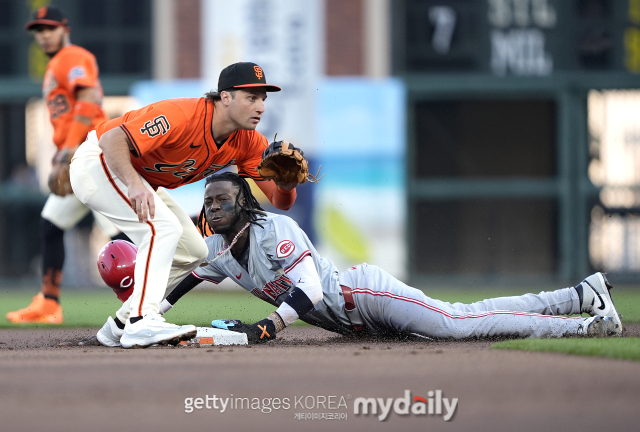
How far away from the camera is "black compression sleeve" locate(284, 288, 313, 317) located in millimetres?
4617

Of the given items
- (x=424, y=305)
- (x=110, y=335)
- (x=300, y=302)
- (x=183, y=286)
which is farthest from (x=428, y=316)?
(x=110, y=335)

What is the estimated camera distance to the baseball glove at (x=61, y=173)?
6.73 m

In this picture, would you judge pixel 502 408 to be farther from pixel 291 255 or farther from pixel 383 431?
pixel 291 255

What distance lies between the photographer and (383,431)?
2.72 m

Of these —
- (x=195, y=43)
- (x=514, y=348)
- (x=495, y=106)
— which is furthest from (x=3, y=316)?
(x=495, y=106)

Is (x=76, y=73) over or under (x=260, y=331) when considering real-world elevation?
over

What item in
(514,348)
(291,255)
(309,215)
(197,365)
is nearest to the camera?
(197,365)

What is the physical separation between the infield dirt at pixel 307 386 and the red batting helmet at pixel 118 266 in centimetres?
70

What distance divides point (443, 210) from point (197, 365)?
11.2 metres

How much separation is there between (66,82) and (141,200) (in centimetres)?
289

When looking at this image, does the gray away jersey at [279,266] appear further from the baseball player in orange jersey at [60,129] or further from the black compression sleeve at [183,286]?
the baseball player in orange jersey at [60,129]

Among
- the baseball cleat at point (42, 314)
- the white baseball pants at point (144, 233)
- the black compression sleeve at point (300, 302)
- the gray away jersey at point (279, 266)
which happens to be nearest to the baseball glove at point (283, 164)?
the gray away jersey at point (279, 266)

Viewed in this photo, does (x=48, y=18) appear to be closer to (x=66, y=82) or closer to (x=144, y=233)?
(x=66, y=82)

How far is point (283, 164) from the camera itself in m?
5.04
